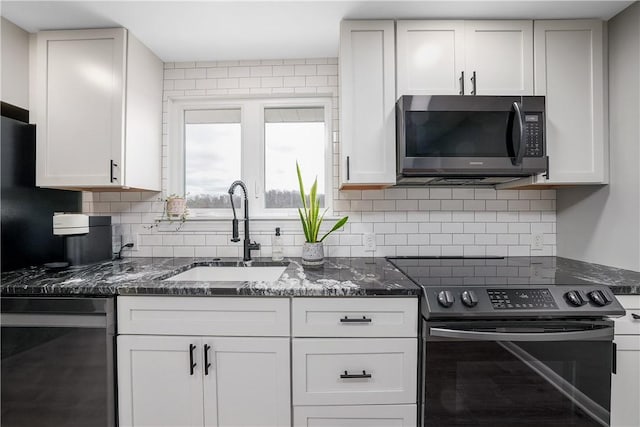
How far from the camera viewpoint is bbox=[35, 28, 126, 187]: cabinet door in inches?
67.9

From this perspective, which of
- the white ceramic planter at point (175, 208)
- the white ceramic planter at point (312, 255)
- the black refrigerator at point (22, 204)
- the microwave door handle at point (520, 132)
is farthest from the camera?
the white ceramic planter at point (175, 208)

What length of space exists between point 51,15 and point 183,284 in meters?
1.61

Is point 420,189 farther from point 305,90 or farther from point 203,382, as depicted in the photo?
point 203,382

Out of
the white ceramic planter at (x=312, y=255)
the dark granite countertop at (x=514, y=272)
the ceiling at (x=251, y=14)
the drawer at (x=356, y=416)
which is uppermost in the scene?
the ceiling at (x=251, y=14)

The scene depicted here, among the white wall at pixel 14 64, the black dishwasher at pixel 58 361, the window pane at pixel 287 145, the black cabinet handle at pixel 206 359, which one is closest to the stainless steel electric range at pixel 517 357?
the black cabinet handle at pixel 206 359

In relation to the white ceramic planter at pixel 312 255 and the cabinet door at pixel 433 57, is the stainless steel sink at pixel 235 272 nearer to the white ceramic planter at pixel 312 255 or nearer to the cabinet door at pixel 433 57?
the white ceramic planter at pixel 312 255

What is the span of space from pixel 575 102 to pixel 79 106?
2.74m

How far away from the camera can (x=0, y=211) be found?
1.60 meters

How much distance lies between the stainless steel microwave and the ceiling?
0.49 metres

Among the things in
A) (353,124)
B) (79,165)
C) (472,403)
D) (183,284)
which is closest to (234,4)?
(353,124)

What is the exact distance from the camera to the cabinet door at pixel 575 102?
169 centimetres

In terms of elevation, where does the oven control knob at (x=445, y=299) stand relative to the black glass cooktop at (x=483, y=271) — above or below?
below

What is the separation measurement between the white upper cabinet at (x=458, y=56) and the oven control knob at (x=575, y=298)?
1.08 m

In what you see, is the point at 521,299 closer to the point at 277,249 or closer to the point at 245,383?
the point at 245,383
